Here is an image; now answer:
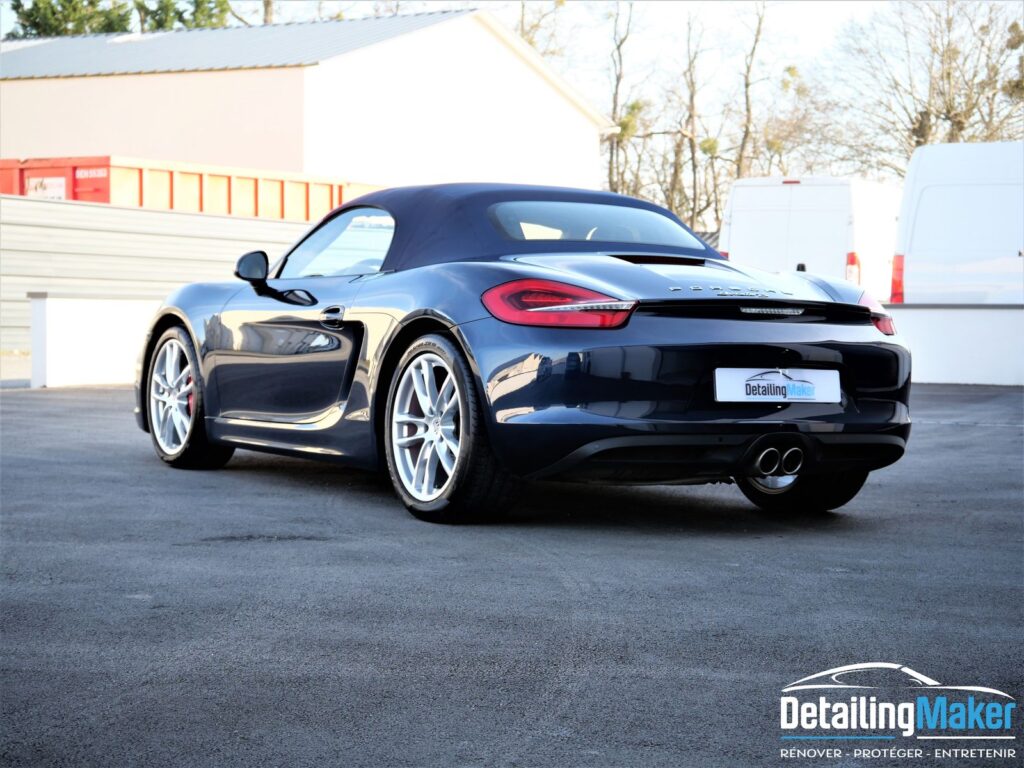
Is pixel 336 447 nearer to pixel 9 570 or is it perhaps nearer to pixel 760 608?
pixel 9 570

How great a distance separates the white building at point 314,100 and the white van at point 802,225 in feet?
58.1

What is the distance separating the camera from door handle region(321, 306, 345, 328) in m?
6.60

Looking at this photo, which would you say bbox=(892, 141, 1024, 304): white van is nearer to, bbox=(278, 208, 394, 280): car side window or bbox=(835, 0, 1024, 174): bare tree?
bbox=(278, 208, 394, 280): car side window

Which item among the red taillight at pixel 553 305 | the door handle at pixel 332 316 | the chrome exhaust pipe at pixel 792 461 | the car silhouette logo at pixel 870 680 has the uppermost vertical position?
the red taillight at pixel 553 305

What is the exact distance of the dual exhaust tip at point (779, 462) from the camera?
5695 mm

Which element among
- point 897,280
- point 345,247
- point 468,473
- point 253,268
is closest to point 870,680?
point 468,473

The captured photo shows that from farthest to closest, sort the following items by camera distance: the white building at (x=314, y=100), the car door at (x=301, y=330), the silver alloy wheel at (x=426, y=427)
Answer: the white building at (x=314, y=100) → the car door at (x=301, y=330) → the silver alloy wheel at (x=426, y=427)

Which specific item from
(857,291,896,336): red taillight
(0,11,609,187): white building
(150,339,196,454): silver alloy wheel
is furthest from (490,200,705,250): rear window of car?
(0,11,609,187): white building

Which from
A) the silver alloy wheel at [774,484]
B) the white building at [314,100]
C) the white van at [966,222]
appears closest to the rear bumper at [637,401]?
the silver alloy wheel at [774,484]

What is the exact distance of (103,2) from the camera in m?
63.1

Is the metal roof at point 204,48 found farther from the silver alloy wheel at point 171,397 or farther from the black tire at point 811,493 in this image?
the black tire at point 811,493

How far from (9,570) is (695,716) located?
2.51 meters

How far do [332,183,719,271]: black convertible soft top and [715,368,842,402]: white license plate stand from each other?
95 cm

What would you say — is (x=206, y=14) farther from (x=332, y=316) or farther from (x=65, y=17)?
(x=332, y=316)
